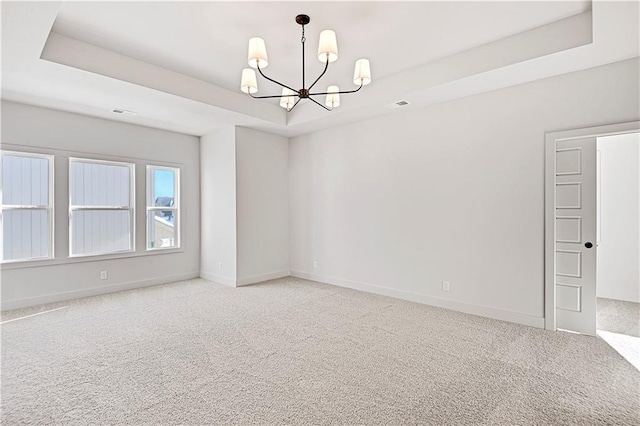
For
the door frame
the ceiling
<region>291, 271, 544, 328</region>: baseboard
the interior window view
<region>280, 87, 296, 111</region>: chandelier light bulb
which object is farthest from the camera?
<region>291, 271, 544, 328</region>: baseboard

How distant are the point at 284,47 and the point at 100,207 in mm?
3891

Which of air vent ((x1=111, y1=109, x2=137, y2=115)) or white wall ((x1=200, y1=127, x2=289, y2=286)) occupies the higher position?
air vent ((x1=111, y1=109, x2=137, y2=115))

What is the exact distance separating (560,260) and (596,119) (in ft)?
4.96

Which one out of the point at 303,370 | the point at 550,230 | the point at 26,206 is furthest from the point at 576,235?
the point at 26,206

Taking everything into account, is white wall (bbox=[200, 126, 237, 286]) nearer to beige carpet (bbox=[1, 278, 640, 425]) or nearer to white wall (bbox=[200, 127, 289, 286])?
white wall (bbox=[200, 127, 289, 286])

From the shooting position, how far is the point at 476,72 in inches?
138

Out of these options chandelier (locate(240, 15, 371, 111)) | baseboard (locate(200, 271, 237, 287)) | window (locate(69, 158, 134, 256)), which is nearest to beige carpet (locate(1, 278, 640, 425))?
window (locate(69, 158, 134, 256))

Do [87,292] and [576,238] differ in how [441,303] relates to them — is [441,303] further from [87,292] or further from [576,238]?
[87,292]

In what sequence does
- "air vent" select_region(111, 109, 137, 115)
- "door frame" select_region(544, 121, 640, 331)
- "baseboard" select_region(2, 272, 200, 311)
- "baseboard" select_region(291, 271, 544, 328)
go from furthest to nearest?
"air vent" select_region(111, 109, 137, 115)
"baseboard" select_region(2, 272, 200, 311)
"baseboard" select_region(291, 271, 544, 328)
"door frame" select_region(544, 121, 640, 331)

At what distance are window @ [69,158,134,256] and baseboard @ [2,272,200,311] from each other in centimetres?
56

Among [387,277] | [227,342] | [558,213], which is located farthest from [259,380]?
[558,213]

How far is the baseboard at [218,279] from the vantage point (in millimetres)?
5602

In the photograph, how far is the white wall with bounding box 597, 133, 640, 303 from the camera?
4680 millimetres

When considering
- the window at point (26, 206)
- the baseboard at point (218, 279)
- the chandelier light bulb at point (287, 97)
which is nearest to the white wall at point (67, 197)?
the window at point (26, 206)
